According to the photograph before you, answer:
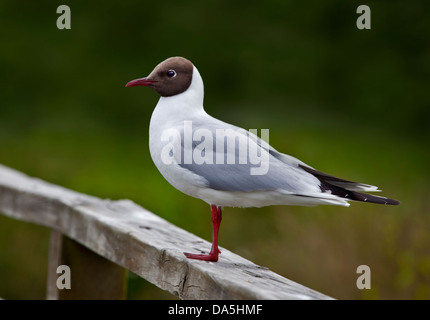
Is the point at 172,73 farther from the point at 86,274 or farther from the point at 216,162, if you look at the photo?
the point at 86,274

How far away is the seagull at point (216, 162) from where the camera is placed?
185 cm

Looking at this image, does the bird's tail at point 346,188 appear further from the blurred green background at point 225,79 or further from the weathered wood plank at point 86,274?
the blurred green background at point 225,79

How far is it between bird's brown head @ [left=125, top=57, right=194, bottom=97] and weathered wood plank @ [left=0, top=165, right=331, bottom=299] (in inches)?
17.3

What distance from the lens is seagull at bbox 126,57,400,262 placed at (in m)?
1.85

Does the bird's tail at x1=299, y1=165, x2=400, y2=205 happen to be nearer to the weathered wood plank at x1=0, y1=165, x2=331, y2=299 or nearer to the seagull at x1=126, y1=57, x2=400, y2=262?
the seagull at x1=126, y1=57, x2=400, y2=262

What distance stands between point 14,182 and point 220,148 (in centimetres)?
147

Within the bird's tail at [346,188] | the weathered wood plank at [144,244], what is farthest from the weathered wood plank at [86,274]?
the bird's tail at [346,188]

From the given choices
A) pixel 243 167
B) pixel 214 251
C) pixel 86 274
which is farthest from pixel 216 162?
pixel 86 274

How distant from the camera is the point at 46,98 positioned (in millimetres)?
7629

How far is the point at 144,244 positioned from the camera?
2.01m

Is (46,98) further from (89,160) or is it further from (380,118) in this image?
(380,118)

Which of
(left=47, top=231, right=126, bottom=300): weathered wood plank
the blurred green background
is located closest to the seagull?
(left=47, top=231, right=126, bottom=300): weathered wood plank

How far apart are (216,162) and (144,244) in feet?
1.06
